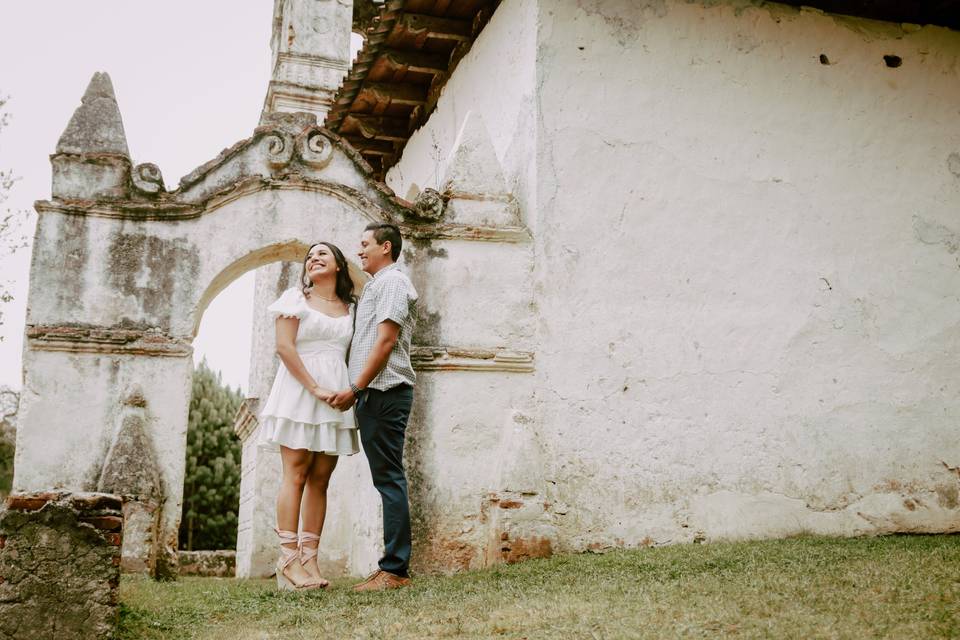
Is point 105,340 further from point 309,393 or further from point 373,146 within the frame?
point 373,146

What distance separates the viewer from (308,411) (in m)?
5.73

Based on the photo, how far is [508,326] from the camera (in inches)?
284

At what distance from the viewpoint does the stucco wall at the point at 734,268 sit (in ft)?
24.0

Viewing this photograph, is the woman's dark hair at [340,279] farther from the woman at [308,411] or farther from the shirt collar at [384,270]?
the shirt collar at [384,270]

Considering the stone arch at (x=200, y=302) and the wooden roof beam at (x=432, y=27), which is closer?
the stone arch at (x=200, y=302)

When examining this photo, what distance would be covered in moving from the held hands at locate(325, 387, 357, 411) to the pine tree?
11872 millimetres

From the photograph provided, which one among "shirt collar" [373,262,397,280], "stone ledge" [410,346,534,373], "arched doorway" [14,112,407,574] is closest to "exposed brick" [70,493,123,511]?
"arched doorway" [14,112,407,574]

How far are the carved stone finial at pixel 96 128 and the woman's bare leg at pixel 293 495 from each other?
2716mm

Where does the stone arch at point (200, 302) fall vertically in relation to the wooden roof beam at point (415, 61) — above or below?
below

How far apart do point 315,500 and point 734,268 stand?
12.8 ft

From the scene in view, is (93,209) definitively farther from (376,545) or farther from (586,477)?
(586,477)

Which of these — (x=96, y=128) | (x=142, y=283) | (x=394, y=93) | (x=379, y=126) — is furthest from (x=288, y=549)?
(x=379, y=126)

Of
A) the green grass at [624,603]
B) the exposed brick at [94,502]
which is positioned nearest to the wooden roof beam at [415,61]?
the green grass at [624,603]

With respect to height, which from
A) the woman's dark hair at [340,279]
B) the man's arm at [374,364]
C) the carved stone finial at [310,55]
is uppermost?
the carved stone finial at [310,55]
